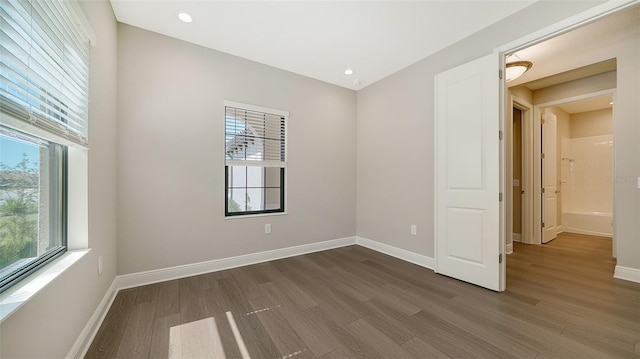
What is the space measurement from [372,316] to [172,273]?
220 cm

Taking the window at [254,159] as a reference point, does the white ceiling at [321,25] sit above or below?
above

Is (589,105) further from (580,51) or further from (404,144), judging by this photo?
(404,144)

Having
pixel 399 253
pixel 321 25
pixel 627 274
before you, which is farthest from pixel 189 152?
pixel 627 274

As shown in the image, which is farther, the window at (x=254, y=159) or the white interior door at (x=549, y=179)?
the white interior door at (x=549, y=179)

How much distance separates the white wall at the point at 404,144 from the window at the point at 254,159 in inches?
57.1

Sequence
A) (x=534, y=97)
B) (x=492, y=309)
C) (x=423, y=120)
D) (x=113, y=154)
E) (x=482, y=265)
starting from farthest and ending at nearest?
1. (x=534, y=97)
2. (x=423, y=120)
3. (x=482, y=265)
4. (x=113, y=154)
5. (x=492, y=309)

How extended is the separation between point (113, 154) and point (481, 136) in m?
3.69

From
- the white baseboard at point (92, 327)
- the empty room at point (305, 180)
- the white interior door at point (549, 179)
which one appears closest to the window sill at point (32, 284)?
the empty room at point (305, 180)

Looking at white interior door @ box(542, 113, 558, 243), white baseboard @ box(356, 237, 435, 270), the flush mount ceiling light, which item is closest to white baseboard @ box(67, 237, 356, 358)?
white baseboard @ box(356, 237, 435, 270)

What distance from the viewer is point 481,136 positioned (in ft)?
8.19

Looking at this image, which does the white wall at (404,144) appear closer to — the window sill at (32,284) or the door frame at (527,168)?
the door frame at (527,168)

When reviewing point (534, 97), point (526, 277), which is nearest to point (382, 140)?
point (526, 277)

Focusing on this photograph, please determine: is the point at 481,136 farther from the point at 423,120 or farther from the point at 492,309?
the point at 492,309

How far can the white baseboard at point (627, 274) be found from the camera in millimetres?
2590
